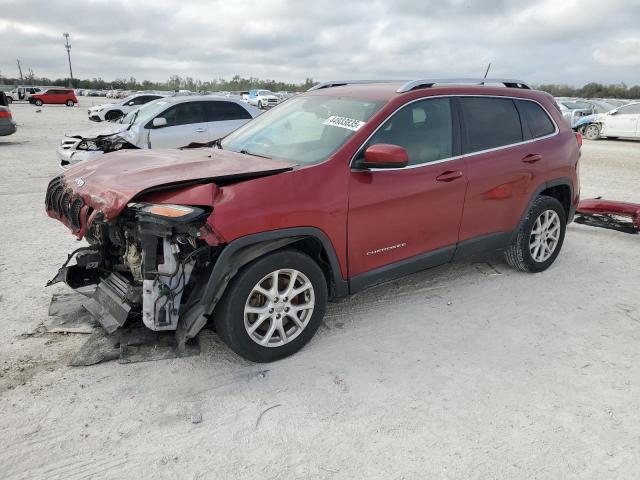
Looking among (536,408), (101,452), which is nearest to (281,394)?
(101,452)

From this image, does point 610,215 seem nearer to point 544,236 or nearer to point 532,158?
point 544,236

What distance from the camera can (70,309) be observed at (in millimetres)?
3998

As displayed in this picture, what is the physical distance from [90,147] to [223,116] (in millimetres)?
2750

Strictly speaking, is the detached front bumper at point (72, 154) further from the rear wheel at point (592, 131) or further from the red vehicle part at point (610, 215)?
the rear wheel at point (592, 131)

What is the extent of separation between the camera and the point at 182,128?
10078 mm

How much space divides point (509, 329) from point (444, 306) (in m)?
0.59

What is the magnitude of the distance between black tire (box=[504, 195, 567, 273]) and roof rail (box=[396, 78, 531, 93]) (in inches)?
46.0

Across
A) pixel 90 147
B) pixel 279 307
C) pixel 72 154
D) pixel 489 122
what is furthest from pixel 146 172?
pixel 72 154

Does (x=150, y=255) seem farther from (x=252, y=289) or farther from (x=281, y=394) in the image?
(x=281, y=394)

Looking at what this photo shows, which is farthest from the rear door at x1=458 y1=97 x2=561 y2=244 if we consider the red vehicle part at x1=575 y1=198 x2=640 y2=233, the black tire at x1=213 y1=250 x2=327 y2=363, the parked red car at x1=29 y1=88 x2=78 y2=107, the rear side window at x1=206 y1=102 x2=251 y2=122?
the parked red car at x1=29 y1=88 x2=78 y2=107

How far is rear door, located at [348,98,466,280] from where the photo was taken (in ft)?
11.7

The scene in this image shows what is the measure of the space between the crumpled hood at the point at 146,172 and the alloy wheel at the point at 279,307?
0.73 m

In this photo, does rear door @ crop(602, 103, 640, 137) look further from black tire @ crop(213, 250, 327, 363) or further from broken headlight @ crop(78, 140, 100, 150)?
black tire @ crop(213, 250, 327, 363)

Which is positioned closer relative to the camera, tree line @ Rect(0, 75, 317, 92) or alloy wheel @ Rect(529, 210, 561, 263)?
alloy wheel @ Rect(529, 210, 561, 263)
